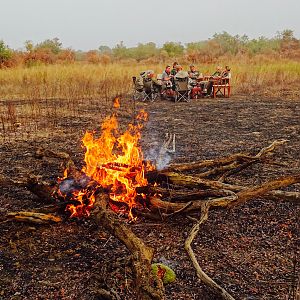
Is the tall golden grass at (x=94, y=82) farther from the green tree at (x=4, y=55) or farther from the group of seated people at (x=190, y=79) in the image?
the green tree at (x=4, y=55)

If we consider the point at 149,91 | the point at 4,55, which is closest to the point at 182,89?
the point at 149,91

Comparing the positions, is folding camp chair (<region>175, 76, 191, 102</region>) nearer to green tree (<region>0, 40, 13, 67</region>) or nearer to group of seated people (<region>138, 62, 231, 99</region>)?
group of seated people (<region>138, 62, 231, 99</region>)

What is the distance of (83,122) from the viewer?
9273mm

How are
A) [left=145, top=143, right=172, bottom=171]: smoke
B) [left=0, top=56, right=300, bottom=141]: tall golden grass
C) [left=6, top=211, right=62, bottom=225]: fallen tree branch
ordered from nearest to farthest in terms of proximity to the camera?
[left=6, top=211, right=62, bottom=225]: fallen tree branch, [left=145, top=143, right=172, bottom=171]: smoke, [left=0, top=56, right=300, bottom=141]: tall golden grass

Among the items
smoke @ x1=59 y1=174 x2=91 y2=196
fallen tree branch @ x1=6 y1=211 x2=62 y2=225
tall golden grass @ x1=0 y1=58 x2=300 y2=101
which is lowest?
fallen tree branch @ x1=6 y1=211 x2=62 y2=225

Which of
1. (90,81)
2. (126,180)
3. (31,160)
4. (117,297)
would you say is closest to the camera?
(117,297)

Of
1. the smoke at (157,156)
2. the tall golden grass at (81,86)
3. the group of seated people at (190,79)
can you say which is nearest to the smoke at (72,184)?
the smoke at (157,156)

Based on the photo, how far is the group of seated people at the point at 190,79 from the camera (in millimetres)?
12656

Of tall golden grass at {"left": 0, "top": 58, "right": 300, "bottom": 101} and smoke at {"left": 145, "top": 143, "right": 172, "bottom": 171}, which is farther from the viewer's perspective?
tall golden grass at {"left": 0, "top": 58, "right": 300, "bottom": 101}

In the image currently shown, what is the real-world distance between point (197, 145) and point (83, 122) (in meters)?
3.44

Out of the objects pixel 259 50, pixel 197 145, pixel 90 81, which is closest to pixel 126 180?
pixel 197 145

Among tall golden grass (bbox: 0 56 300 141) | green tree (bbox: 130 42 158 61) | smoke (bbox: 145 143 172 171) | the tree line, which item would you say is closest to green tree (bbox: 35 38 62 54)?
the tree line

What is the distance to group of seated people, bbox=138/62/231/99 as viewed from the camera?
41.5 ft

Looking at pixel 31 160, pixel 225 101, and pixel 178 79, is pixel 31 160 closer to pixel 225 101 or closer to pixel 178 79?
pixel 178 79
